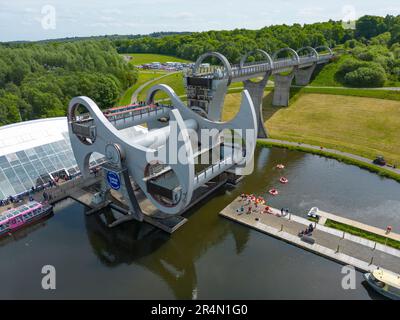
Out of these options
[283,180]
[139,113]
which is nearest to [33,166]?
[139,113]

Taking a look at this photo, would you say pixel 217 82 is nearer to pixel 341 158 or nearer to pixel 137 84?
pixel 341 158

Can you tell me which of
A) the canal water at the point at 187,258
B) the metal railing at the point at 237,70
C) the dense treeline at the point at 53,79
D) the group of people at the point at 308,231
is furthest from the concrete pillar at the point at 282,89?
the group of people at the point at 308,231

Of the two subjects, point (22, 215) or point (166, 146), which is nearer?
point (166, 146)

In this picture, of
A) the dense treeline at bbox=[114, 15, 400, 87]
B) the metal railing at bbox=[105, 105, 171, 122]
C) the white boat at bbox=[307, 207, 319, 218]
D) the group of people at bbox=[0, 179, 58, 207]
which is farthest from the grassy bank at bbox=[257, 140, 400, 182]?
the dense treeline at bbox=[114, 15, 400, 87]

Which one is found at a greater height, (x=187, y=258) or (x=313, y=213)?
(x=313, y=213)

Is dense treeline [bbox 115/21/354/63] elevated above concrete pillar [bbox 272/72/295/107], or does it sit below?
above

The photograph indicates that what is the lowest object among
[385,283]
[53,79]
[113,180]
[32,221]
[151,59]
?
[32,221]

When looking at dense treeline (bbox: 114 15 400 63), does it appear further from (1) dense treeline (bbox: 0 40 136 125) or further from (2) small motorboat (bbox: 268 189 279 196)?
(2) small motorboat (bbox: 268 189 279 196)
